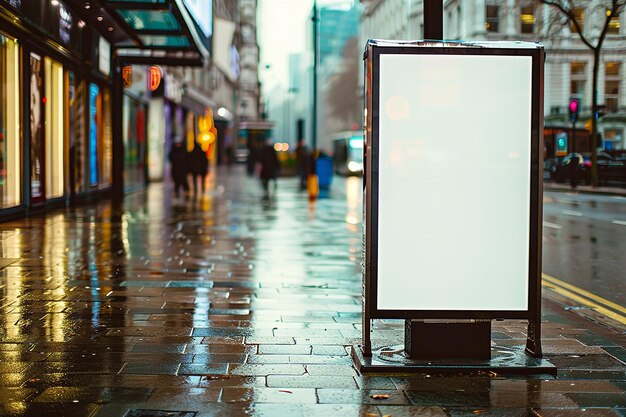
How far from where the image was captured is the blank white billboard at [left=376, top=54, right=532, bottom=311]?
5.42 metres

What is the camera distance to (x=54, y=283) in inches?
348

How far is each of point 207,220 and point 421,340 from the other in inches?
476

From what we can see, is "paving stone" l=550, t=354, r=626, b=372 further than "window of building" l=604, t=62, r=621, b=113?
No

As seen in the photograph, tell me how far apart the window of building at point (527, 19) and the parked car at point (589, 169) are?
171 inches

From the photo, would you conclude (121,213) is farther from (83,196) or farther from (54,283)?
(54,283)

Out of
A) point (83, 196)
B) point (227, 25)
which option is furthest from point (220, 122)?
point (83, 196)

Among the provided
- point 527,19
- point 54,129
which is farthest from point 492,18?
point 54,129

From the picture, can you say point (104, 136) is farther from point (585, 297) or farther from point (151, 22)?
point (585, 297)

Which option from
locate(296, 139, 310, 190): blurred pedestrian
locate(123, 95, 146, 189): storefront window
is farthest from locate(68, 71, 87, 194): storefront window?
locate(296, 139, 310, 190): blurred pedestrian

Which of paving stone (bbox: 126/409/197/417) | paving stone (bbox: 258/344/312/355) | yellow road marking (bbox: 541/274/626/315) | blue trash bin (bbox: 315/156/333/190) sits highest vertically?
blue trash bin (bbox: 315/156/333/190)

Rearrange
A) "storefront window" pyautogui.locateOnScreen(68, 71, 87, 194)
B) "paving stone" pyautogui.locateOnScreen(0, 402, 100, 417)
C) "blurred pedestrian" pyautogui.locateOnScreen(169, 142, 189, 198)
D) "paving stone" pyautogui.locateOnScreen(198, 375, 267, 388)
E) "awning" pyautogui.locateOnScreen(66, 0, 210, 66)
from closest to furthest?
"paving stone" pyautogui.locateOnScreen(0, 402, 100, 417) < "paving stone" pyautogui.locateOnScreen(198, 375, 267, 388) < "awning" pyautogui.locateOnScreen(66, 0, 210, 66) < "storefront window" pyautogui.locateOnScreen(68, 71, 87, 194) < "blurred pedestrian" pyautogui.locateOnScreen(169, 142, 189, 198)

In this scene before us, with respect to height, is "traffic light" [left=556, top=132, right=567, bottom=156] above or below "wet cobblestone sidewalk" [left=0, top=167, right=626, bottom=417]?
above

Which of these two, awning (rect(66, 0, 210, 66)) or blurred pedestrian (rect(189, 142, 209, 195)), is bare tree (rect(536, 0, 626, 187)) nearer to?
awning (rect(66, 0, 210, 66))

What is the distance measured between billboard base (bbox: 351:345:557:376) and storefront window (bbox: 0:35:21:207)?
11.4 metres
